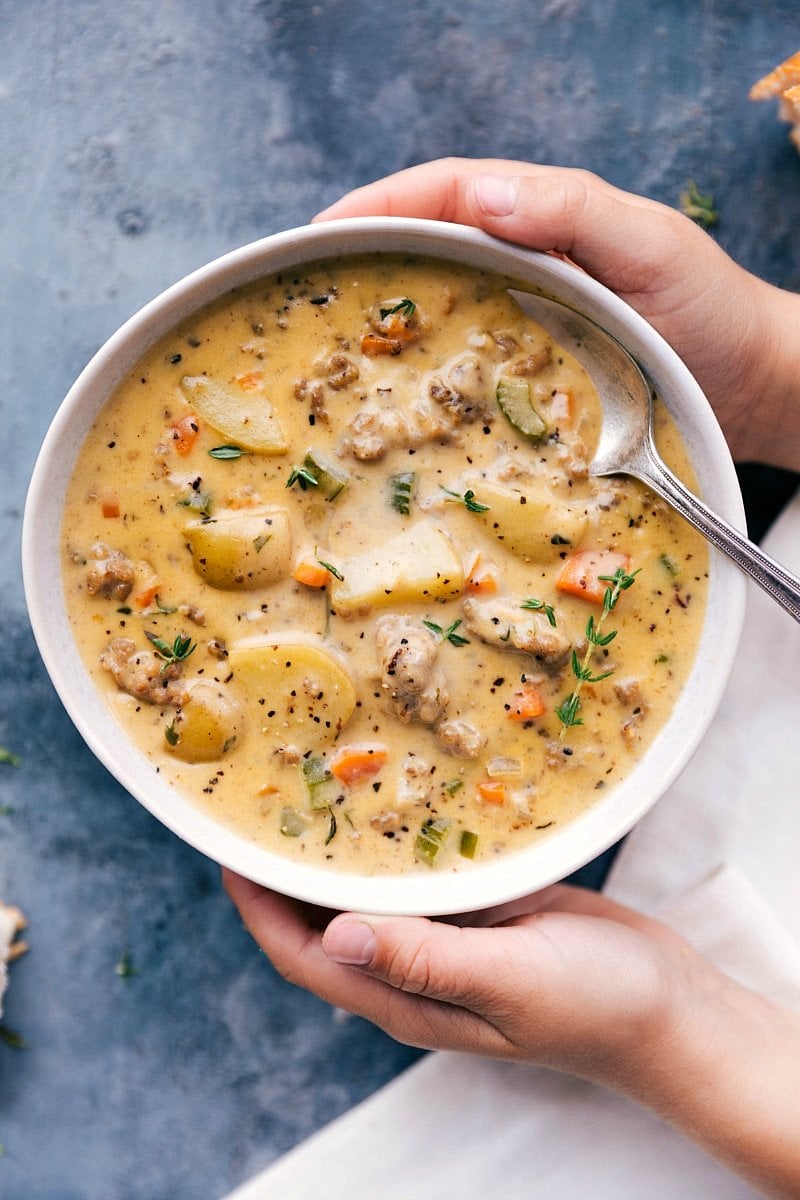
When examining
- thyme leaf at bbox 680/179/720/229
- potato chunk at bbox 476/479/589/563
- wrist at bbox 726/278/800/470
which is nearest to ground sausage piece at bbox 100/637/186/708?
potato chunk at bbox 476/479/589/563

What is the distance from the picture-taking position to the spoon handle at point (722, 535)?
2635mm

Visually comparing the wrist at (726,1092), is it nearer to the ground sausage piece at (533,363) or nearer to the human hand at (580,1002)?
the human hand at (580,1002)

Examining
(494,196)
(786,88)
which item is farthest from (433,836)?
(786,88)

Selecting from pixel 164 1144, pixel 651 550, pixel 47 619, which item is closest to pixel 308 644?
pixel 47 619

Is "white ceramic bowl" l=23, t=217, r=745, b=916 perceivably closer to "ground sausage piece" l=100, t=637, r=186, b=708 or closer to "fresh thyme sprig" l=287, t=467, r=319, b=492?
"ground sausage piece" l=100, t=637, r=186, b=708

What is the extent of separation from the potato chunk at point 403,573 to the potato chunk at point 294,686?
0.15m

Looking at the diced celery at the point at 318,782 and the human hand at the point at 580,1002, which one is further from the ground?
the diced celery at the point at 318,782

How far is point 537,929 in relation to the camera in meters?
2.82

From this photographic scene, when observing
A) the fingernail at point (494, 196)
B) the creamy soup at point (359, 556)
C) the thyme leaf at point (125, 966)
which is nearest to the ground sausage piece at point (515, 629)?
the creamy soup at point (359, 556)

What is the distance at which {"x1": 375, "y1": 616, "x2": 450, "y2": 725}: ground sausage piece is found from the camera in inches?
102

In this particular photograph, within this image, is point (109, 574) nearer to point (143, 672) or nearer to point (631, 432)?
point (143, 672)

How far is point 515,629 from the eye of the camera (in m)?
2.66

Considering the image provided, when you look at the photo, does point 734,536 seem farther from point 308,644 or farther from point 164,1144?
point 164,1144

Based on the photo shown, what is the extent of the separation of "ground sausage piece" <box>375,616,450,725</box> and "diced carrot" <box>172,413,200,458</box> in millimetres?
652
